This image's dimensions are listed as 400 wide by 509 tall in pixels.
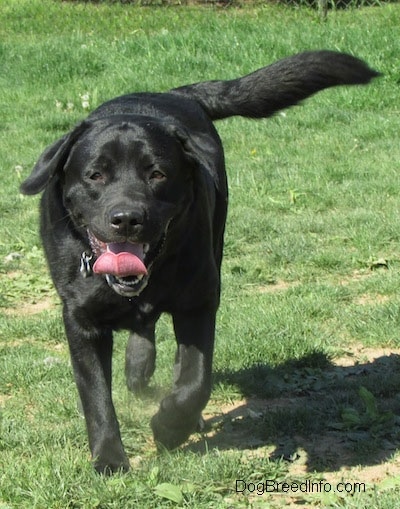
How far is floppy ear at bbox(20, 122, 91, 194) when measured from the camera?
3.58 meters

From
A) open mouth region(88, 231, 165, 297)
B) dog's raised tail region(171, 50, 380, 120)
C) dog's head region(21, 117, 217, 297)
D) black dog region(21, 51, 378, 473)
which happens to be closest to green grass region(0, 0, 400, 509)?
black dog region(21, 51, 378, 473)

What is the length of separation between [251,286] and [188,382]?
2173mm

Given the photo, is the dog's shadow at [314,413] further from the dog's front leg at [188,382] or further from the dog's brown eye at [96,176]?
the dog's brown eye at [96,176]

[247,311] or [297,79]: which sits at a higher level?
[297,79]

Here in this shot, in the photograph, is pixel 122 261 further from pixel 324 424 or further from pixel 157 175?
pixel 324 424

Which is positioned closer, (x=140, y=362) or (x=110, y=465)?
(x=110, y=465)

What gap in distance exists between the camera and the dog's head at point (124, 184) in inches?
134

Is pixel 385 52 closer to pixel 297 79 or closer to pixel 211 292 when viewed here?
pixel 297 79

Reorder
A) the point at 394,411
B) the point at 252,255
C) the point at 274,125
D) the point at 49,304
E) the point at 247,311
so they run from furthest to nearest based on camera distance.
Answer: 1. the point at 274,125
2. the point at 252,255
3. the point at 49,304
4. the point at 247,311
5. the point at 394,411

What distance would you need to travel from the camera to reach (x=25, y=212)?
7262 mm

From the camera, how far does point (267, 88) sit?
16.3 feet

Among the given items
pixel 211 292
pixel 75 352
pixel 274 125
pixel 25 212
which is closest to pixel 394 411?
pixel 211 292

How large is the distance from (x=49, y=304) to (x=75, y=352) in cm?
205

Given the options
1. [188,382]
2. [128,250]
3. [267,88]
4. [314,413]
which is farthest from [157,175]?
[267,88]
